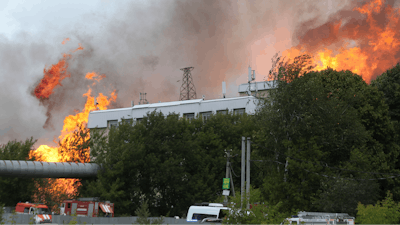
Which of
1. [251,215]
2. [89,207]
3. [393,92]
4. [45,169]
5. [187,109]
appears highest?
[187,109]

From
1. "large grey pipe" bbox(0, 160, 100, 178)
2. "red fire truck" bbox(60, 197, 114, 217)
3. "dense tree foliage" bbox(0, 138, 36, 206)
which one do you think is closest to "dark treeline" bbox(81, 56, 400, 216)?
"large grey pipe" bbox(0, 160, 100, 178)

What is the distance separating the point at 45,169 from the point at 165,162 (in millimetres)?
15159

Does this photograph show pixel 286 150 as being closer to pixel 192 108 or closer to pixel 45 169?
pixel 45 169

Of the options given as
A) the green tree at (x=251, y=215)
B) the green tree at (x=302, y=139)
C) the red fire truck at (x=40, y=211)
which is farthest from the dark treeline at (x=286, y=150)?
the green tree at (x=251, y=215)

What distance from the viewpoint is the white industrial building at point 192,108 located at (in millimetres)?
77375

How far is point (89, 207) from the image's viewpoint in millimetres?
48156

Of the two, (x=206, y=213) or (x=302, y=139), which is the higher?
(x=302, y=139)

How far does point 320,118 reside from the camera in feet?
121

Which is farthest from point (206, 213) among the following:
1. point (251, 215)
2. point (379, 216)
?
point (251, 215)

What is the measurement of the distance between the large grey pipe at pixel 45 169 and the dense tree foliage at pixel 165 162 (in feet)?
5.78

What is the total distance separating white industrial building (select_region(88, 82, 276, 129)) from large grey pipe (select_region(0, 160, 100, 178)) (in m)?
19.3

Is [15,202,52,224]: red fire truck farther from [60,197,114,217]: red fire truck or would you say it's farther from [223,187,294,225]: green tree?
[223,187,294,225]: green tree

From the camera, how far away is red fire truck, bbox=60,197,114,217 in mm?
48144

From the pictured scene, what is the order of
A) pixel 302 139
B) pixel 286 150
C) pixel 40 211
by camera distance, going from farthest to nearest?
pixel 40 211
pixel 286 150
pixel 302 139
